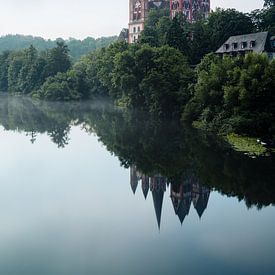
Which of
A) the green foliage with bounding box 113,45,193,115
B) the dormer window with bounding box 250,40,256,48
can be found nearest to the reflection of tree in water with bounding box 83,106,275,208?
the green foliage with bounding box 113,45,193,115

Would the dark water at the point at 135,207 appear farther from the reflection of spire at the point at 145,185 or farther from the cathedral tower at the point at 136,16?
the cathedral tower at the point at 136,16

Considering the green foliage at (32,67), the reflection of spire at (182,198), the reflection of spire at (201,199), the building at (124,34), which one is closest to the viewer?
the reflection of spire at (182,198)

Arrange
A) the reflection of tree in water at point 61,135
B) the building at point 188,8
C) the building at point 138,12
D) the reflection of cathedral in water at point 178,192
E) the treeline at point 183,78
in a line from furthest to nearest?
the building at point 138,12
the building at point 188,8
the reflection of tree in water at point 61,135
the treeline at point 183,78
the reflection of cathedral in water at point 178,192

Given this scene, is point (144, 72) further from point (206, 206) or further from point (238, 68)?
point (206, 206)

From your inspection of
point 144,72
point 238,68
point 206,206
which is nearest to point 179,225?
point 206,206

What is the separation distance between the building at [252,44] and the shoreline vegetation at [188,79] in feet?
13.1

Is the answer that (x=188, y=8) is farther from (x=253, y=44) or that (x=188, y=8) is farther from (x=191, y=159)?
(x=191, y=159)

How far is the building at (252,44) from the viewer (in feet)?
176

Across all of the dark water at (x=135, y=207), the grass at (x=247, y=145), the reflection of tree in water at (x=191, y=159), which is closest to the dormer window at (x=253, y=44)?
the reflection of tree in water at (x=191, y=159)

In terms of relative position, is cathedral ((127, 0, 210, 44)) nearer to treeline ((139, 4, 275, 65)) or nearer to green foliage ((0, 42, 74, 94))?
green foliage ((0, 42, 74, 94))

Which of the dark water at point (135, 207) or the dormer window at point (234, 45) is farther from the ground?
the dormer window at point (234, 45)

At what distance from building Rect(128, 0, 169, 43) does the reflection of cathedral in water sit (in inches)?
3324

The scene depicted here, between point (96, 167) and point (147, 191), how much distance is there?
673 cm

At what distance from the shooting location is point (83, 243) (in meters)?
16.7
